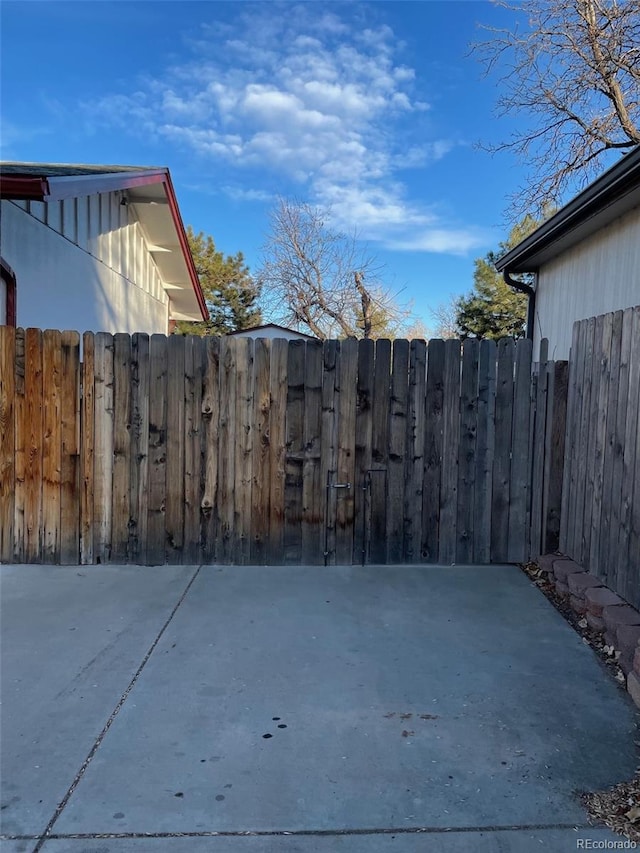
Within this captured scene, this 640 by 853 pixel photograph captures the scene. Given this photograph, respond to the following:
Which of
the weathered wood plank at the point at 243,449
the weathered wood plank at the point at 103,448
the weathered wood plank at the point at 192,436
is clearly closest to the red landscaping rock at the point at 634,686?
the weathered wood plank at the point at 243,449

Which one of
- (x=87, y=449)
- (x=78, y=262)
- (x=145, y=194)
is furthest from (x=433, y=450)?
(x=145, y=194)

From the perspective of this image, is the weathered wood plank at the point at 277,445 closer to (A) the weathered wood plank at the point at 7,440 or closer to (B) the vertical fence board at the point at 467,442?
(B) the vertical fence board at the point at 467,442

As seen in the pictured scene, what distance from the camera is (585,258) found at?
6.29 metres

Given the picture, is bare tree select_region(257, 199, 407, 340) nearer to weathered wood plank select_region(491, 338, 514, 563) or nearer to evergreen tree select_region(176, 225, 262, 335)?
evergreen tree select_region(176, 225, 262, 335)

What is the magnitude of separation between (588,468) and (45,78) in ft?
26.3

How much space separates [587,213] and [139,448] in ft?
14.2

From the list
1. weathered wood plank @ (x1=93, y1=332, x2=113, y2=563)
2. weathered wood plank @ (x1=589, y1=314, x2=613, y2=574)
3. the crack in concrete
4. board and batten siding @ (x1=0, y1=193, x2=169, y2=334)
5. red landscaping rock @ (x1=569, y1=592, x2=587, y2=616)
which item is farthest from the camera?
board and batten siding @ (x1=0, y1=193, x2=169, y2=334)

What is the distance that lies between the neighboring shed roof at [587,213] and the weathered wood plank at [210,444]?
10.6ft

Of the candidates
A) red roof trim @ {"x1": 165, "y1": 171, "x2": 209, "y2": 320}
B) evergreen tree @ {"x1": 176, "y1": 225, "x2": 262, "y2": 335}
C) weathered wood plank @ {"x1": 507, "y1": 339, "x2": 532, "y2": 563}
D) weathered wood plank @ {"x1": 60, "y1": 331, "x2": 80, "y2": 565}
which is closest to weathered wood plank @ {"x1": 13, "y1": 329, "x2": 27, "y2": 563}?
weathered wood plank @ {"x1": 60, "y1": 331, "x2": 80, "y2": 565}

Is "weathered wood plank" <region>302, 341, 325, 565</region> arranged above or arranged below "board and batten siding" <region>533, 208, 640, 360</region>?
below

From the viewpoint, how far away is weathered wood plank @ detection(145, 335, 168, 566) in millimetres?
4941

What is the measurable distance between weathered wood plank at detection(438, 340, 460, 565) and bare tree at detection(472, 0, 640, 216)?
8.04 metres

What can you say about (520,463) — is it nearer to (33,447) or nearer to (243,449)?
(243,449)

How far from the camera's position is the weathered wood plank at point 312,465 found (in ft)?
16.3
